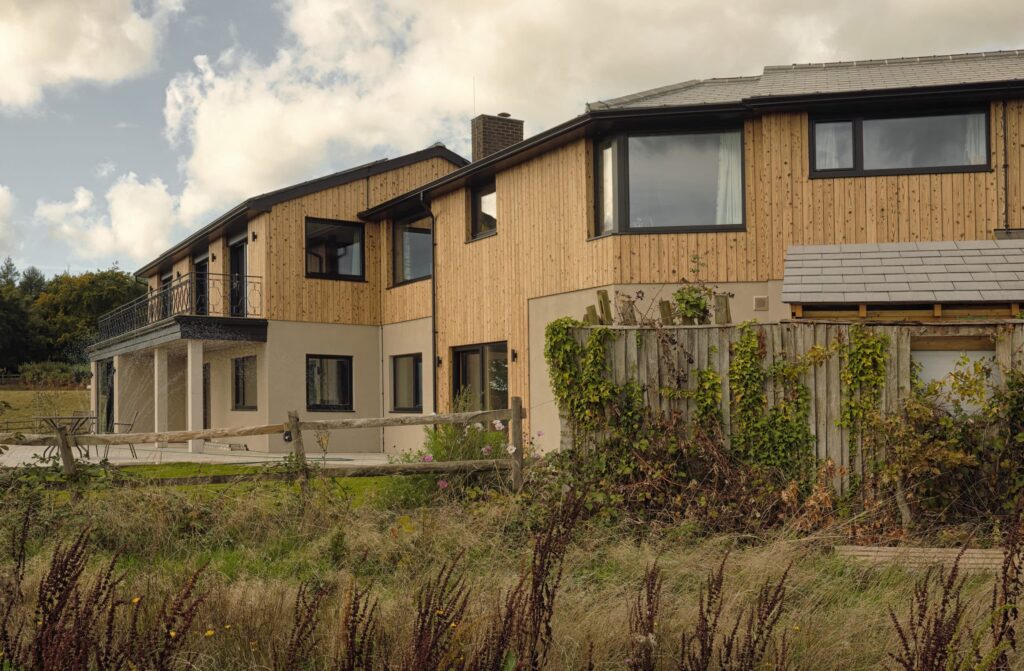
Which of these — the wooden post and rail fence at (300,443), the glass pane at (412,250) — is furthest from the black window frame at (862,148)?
the glass pane at (412,250)

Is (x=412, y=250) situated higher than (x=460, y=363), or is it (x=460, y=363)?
(x=412, y=250)

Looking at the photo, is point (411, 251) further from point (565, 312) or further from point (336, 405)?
point (565, 312)

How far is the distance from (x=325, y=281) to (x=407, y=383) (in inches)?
114

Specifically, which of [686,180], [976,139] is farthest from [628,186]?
[976,139]

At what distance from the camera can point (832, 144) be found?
41.1 ft

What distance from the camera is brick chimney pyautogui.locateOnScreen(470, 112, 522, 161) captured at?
63.7ft

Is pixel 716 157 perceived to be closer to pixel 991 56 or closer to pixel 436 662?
pixel 991 56

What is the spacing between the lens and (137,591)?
4953 mm

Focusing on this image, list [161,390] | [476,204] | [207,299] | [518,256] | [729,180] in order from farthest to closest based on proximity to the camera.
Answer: [207,299] → [161,390] → [476,204] → [518,256] → [729,180]

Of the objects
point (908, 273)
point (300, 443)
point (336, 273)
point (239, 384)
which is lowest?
point (300, 443)

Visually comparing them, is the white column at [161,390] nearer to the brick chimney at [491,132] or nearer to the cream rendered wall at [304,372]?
the cream rendered wall at [304,372]

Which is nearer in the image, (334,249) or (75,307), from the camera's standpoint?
(334,249)

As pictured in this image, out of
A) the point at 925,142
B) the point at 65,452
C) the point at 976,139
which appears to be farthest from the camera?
the point at 925,142

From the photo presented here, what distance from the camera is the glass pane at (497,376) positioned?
15859mm
